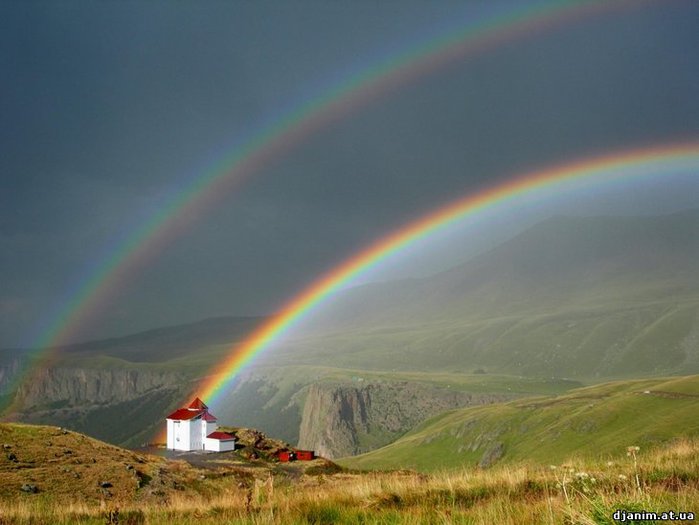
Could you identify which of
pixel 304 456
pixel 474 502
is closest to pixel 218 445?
pixel 304 456

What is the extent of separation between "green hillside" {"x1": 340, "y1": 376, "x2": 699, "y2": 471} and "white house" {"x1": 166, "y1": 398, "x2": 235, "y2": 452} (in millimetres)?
26692

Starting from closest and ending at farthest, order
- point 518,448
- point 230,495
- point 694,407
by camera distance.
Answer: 1. point 230,495
2. point 694,407
3. point 518,448

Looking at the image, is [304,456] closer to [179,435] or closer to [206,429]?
[206,429]

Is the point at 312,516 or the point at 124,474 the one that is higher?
the point at 312,516

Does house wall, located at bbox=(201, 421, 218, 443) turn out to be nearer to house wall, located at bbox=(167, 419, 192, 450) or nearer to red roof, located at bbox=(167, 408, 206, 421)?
red roof, located at bbox=(167, 408, 206, 421)

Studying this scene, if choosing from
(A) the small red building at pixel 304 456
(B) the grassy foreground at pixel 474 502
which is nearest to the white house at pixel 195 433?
(A) the small red building at pixel 304 456

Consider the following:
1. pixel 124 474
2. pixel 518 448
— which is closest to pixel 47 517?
pixel 124 474

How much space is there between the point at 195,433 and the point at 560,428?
78.8 m

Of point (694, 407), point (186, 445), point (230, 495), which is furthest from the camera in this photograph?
point (694, 407)

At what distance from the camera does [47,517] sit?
10.1 m

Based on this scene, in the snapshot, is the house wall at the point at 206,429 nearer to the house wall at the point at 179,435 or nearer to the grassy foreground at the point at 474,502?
the house wall at the point at 179,435

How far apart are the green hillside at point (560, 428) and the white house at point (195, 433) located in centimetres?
2669

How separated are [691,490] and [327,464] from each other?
5203cm

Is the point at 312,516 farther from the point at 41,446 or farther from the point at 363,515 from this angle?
the point at 41,446
